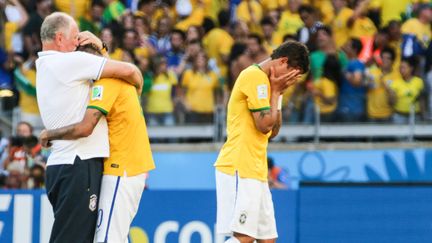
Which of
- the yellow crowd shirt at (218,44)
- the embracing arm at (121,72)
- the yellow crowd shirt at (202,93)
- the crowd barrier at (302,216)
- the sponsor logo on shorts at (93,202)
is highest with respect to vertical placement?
the yellow crowd shirt at (218,44)

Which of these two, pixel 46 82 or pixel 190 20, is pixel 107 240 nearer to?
pixel 46 82

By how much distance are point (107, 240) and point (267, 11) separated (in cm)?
901

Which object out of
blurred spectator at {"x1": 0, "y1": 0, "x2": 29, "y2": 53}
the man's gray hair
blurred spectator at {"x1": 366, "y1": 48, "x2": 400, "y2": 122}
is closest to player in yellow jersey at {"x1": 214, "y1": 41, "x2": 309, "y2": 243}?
the man's gray hair

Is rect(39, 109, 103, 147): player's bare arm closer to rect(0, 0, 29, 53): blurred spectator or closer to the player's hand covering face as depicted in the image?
the player's hand covering face

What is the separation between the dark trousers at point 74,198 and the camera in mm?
7859

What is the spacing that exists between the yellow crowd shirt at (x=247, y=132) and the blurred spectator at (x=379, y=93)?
6.14m

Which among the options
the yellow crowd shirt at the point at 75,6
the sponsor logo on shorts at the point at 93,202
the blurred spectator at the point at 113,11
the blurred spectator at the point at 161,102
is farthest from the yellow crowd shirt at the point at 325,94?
the sponsor logo on shorts at the point at 93,202

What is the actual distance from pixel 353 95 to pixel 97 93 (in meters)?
7.55

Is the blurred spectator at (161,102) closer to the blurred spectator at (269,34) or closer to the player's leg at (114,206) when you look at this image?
the blurred spectator at (269,34)

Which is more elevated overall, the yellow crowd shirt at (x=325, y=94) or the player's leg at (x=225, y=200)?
the yellow crowd shirt at (x=325, y=94)

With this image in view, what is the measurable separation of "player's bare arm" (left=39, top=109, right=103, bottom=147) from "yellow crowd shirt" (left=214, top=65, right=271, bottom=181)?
1.49 metres

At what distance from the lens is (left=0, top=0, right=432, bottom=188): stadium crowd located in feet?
49.3

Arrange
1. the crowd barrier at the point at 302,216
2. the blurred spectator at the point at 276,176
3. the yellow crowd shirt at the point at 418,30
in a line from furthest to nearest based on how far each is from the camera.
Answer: the yellow crowd shirt at the point at 418,30, the blurred spectator at the point at 276,176, the crowd barrier at the point at 302,216

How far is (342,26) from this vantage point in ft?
53.5
